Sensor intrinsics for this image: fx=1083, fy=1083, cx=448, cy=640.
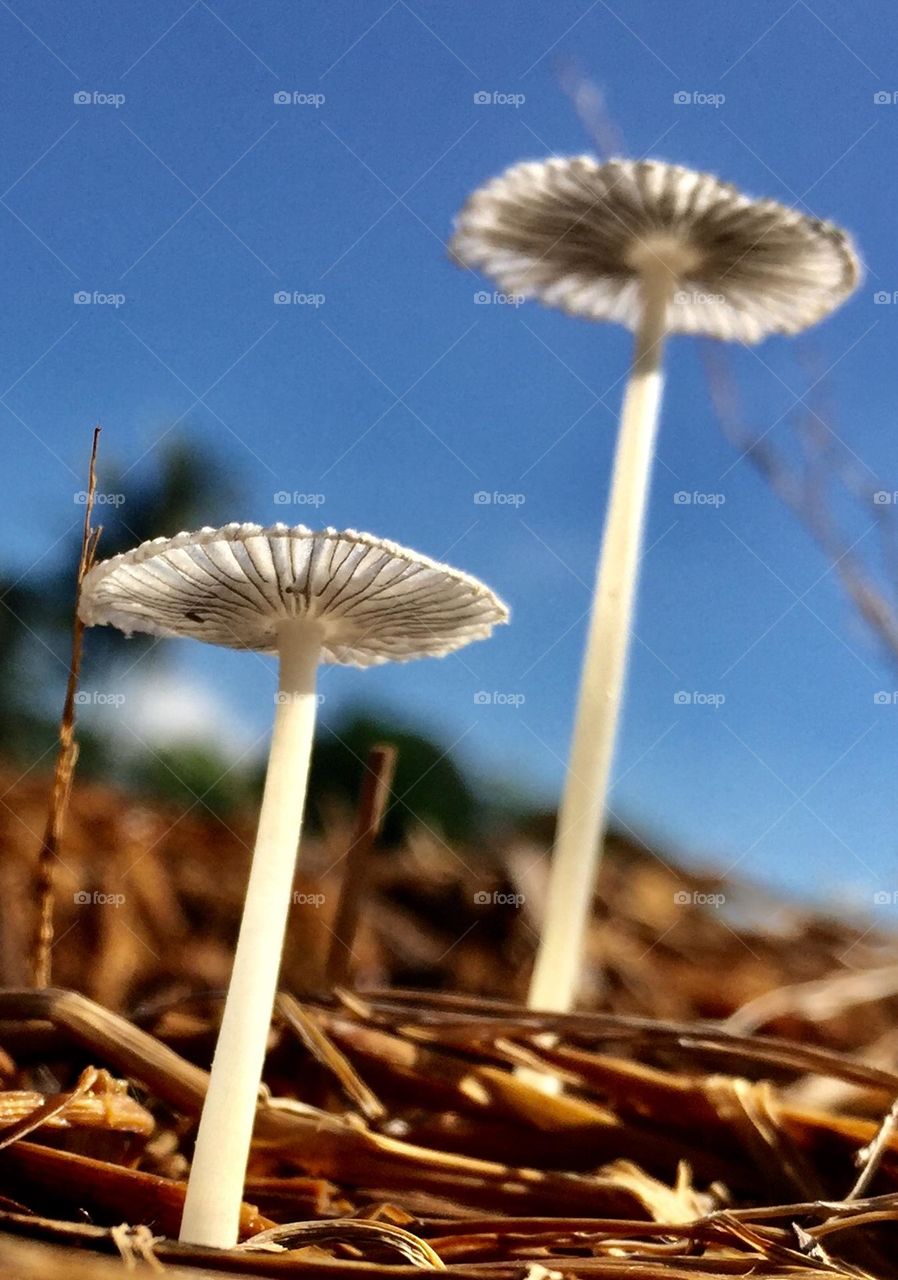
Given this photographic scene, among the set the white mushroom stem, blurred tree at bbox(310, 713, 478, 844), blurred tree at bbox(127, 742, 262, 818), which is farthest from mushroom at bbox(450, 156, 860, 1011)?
blurred tree at bbox(127, 742, 262, 818)

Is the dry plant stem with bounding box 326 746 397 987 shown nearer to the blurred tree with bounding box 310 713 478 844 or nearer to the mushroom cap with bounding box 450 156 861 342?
the mushroom cap with bounding box 450 156 861 342

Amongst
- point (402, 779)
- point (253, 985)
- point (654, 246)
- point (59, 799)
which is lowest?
point (253, 985)

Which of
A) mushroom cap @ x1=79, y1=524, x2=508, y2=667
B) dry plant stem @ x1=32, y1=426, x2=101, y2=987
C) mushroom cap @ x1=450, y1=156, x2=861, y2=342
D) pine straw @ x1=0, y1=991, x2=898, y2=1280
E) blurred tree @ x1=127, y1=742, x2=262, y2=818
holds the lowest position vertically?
pine straw @ x1=0, y1=991, x2=898, y2=1280

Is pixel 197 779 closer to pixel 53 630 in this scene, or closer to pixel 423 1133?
pixel 53 630

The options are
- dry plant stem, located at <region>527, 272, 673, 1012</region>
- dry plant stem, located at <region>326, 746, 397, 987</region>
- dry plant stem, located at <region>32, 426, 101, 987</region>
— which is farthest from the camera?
dry plant stem, located at <region>527, 272, 673, 1012</region>

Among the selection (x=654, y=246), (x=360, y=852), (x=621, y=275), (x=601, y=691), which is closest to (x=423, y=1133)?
(x=360, y=852)

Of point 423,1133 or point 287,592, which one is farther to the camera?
point 423,1133

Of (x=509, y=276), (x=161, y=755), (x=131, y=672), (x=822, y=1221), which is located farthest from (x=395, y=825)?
(x=822, y=1221)
